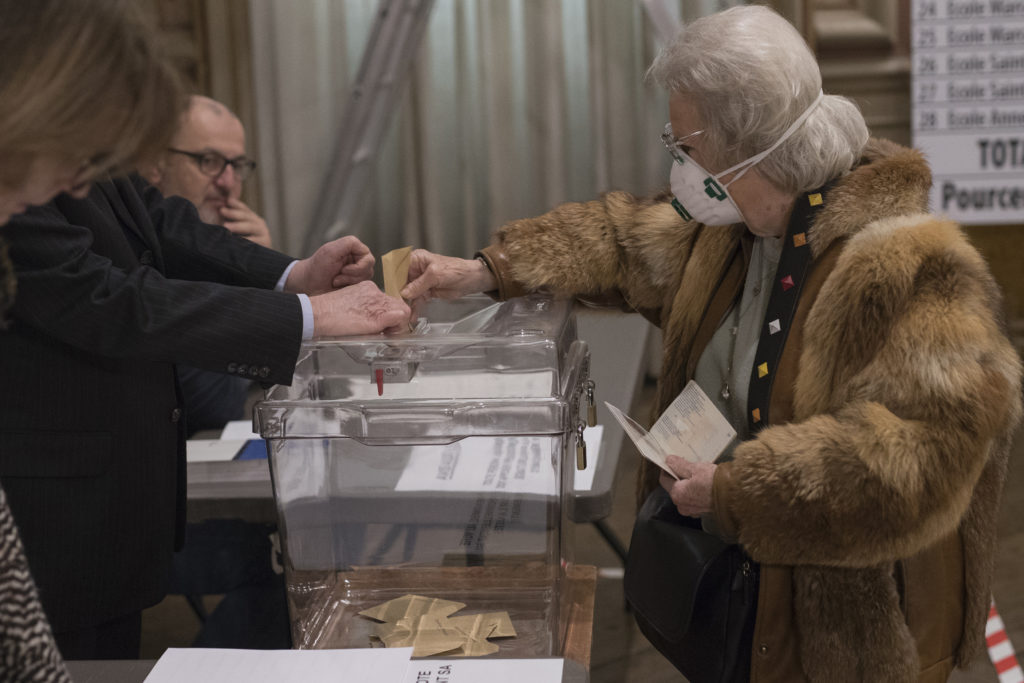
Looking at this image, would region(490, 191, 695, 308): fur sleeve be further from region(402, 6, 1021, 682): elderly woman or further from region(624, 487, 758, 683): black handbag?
region(624, 487, 758, 683): black handbag

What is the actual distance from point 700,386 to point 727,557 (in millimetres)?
214

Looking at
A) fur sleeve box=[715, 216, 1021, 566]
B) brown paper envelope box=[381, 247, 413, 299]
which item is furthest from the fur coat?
brown paper envelope box=[381, 247, 413, 299]

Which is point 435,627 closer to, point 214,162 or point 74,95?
point 74,95

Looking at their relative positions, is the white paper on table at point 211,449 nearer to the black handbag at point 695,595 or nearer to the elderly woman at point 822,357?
the elderly woman at point 822,357

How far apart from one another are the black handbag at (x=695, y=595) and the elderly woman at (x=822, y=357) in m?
0.02

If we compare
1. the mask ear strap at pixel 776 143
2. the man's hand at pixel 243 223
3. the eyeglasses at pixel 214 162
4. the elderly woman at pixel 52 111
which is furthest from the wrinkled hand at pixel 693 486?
the eyeglasses at pixel 214 162

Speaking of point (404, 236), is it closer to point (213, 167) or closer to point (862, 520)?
point (213, 167)

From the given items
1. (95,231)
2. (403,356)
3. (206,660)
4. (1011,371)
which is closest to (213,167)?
(95,231)

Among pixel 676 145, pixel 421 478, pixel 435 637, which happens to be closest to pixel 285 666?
pixel 435 637

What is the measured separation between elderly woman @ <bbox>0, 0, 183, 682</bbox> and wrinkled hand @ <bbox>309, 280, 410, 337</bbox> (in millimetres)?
381

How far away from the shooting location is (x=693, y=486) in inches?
45.8

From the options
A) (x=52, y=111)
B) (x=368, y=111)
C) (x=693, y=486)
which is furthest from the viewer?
(x=368, y=111)

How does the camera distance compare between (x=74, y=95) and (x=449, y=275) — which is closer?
(x=74, y=95)

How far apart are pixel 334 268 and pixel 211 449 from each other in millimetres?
521
